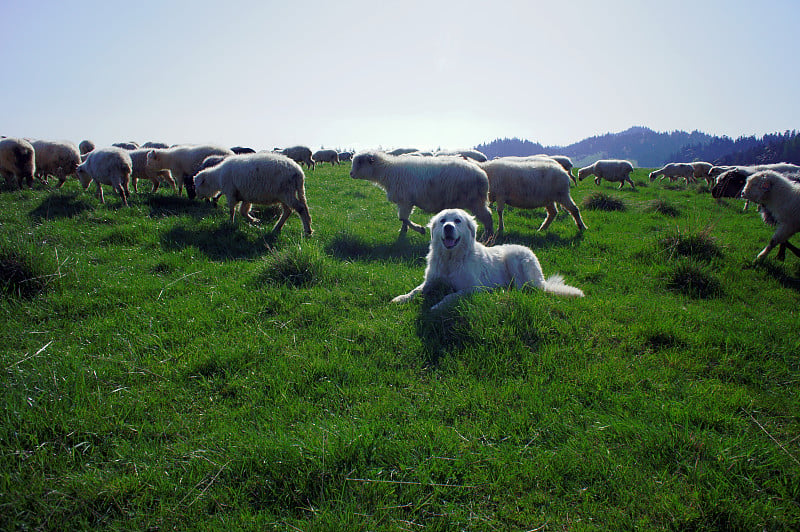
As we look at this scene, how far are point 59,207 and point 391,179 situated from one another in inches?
314

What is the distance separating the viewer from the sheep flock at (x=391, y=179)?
7789mm

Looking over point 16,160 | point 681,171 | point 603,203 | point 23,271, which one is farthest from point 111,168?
point 681,171

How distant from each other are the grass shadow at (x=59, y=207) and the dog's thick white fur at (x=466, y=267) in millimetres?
8253

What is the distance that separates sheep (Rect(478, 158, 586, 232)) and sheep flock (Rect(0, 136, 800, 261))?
1.0 inches

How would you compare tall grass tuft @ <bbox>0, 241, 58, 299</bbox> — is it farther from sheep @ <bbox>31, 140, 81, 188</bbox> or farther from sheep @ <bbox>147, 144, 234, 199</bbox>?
sheep @ <bbox>31, 140, 81, 188</bbox>

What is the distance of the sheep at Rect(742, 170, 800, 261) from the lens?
7090 mm

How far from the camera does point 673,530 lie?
1934mm

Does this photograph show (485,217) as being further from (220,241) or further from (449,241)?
(220,241)

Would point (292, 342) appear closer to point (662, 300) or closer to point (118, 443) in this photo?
point (118, 443)

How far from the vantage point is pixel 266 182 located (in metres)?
8.50

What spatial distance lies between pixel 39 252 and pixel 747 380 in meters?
8.18

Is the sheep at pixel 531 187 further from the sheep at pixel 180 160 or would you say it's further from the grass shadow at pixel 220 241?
the sheep at pixel 180 160

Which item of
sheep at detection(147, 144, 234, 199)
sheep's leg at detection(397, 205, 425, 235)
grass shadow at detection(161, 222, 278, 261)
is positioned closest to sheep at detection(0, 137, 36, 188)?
sheep at detection(147, 144, 234, 199)

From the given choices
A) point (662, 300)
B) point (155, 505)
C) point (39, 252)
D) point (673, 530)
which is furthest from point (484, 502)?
point (39, 252)
